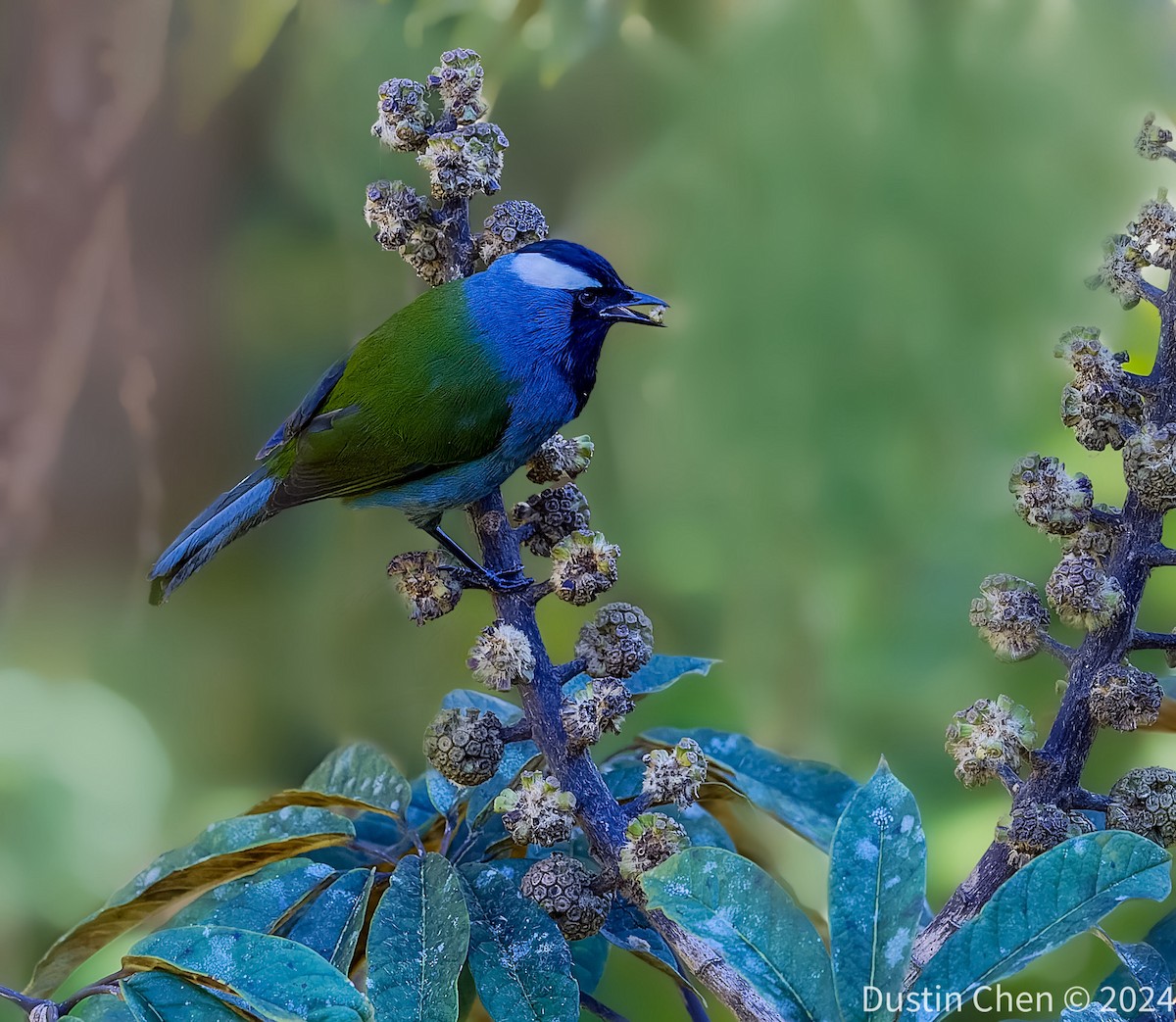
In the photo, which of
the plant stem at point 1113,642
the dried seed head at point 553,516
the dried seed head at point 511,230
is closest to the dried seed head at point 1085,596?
the plant stem at point 1113,642

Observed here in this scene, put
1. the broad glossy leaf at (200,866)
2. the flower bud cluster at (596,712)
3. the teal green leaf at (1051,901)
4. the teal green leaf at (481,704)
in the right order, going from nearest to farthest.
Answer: the teal green leaf at (1051,901), the flower bud cluster at (596,712), the broad glossy leaf at (200,866), the teal green leaf at (481,704)

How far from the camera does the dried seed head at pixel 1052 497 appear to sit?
2.19ft

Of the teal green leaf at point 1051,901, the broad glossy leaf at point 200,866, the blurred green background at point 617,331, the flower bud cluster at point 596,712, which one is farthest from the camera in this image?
the blurred green background at point 617,331

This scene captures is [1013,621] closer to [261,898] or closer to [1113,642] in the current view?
[1113,642]

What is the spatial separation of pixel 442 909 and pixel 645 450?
116 cm

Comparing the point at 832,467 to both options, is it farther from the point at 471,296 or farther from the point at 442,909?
the point at 442,909

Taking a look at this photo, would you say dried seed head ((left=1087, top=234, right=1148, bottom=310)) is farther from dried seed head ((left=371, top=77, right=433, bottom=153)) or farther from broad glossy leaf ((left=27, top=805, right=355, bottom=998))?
broad glossy leaf ((left=27, top=805, right=355, bottom=998))

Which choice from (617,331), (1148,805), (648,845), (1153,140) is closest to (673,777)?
(648,845)

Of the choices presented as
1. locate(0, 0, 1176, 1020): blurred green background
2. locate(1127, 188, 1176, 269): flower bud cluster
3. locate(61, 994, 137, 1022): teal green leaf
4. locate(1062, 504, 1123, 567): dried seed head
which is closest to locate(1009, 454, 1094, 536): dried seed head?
locate(1062, 504, 1123, 567): dried seed head

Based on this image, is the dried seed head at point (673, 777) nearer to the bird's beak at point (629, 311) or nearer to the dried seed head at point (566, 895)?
the dried seed head at point (566, 895)

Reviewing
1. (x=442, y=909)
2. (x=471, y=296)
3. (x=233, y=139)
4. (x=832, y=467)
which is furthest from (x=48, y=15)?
(x=442, y=909)

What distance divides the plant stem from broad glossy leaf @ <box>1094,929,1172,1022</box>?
126 millimetres

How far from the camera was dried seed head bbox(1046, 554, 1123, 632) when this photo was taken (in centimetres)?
64

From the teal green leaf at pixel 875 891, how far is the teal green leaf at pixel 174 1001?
1.12ft
